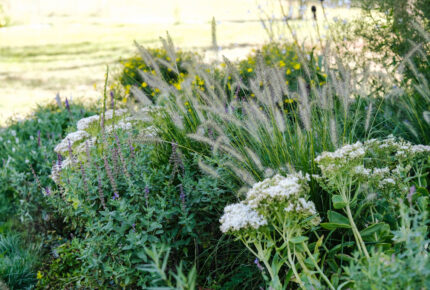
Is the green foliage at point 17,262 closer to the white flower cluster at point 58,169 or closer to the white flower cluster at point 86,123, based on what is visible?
the white flower cluster at point 58,169

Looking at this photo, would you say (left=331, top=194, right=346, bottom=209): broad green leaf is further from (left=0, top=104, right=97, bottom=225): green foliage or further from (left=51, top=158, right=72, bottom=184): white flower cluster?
(left=0, top=104, right=97, bottom=225): green foliage

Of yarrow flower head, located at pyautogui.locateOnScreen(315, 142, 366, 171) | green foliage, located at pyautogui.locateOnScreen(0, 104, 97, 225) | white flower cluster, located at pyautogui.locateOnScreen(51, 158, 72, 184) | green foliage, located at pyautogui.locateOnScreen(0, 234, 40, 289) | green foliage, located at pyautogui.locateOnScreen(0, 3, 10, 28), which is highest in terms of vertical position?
green foliage, located at pyautogui.locateOnScreen(0, 3, 10, 28)

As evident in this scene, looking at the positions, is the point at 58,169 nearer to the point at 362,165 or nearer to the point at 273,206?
the point at 273,206

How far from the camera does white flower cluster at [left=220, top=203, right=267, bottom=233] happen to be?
1.80 metres

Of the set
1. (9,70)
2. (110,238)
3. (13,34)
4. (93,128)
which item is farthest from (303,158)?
(13,34)

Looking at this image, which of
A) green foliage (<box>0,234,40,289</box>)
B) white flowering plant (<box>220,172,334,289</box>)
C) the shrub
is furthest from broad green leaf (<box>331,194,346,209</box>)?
green foliage (<box>0,234,40,289</box>)

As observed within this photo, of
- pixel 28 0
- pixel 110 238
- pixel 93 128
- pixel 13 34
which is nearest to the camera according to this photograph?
pixel 110 238

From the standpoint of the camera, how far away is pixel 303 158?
8.20ft

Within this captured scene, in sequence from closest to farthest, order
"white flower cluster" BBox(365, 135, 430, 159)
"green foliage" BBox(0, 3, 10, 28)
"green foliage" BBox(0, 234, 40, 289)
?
"white flower cluster" BBox(365, 135, 430, 159)
"green foliage" BBox(0, 234, 40, 289)
"green foliage" BBox(0, 3, 10, 28)

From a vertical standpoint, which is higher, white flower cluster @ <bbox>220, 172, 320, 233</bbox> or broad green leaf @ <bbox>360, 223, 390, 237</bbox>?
white flower cluster @ <bbox>220, 172, 320, 233</bbox>

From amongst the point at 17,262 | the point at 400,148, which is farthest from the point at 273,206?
the point at 17,262

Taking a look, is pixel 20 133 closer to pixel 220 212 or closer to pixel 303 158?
pixel 220 212

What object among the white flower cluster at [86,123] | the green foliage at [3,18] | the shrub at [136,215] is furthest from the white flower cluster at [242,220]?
the green foliage at [3,18]

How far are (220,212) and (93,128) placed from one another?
5.41ft
